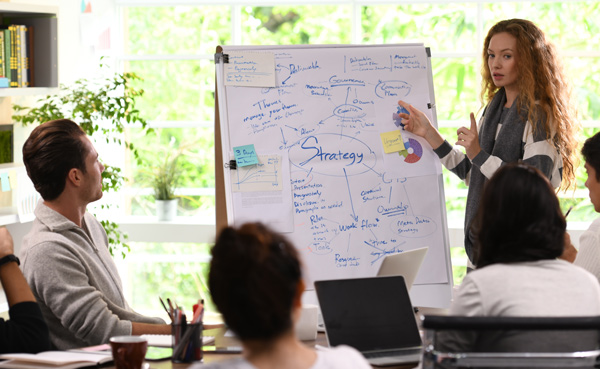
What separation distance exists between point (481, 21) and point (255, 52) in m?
2.19

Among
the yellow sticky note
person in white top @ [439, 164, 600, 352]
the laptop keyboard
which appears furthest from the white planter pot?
person in white top @ [439, 164, 600, 352]

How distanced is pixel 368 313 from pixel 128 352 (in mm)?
603

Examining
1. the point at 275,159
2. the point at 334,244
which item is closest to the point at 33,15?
the point at 275,159

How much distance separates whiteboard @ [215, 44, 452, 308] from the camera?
9.88 feet

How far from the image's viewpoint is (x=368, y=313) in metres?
1.94

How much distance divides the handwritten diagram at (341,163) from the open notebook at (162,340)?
902 mm

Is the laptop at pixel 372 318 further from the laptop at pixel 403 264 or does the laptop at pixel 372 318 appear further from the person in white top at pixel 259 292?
the person in white top at pixel 259 292

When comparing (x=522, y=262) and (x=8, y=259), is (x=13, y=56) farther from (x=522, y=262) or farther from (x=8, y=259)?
(x=522, y=262)

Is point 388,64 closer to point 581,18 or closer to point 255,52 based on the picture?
point 255,52

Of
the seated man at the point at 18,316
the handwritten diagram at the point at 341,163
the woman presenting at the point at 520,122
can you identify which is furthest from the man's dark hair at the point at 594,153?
the seated man at the point at 18,316

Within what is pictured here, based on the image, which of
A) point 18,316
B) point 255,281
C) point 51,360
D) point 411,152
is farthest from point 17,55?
point 255,281

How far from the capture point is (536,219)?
5.45 feet

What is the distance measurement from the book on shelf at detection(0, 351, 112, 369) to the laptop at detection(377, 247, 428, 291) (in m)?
0.80

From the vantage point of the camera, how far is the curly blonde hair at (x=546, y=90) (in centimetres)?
303
